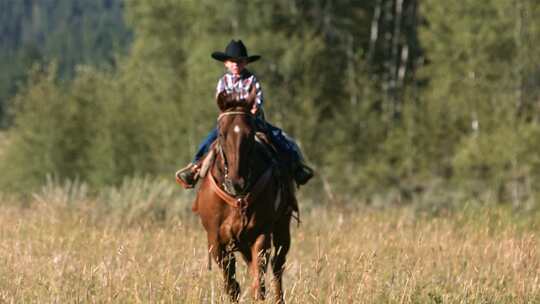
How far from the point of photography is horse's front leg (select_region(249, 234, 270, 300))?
7168 millimetres

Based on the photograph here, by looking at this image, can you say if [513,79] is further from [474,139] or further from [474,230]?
[474,230]

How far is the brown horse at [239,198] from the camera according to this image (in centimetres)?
716

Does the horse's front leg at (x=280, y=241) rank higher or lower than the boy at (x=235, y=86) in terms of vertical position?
lower

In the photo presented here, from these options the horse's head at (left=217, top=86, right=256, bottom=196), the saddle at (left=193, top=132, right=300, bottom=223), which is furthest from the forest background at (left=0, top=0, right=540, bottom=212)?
the horse's head at (left=217, top=86, right=256, bottom=196)

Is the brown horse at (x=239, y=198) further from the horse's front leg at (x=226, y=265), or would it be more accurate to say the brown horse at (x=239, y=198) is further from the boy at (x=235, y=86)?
the boy at (x=235, y=86)

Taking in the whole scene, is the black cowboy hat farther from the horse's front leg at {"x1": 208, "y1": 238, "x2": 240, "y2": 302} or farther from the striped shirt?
the horse's front leg at {"x1": 208, "y1": 238, "x2": 240, "y2": 302}

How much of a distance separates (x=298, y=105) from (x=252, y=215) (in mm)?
21388

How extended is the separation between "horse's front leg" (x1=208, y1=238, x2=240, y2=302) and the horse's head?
65cm

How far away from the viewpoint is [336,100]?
101ft

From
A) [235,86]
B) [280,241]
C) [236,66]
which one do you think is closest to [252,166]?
[235,86]

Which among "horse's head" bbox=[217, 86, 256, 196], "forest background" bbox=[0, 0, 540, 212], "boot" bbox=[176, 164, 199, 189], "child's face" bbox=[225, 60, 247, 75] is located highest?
"child's face" bbox=[225, 60, 247, 75]

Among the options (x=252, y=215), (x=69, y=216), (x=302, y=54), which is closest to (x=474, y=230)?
(x=252, y=215)

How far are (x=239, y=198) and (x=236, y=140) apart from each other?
598 millimetres

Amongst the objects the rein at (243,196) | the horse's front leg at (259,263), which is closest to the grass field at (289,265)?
the horse's front leg at (259,263)
